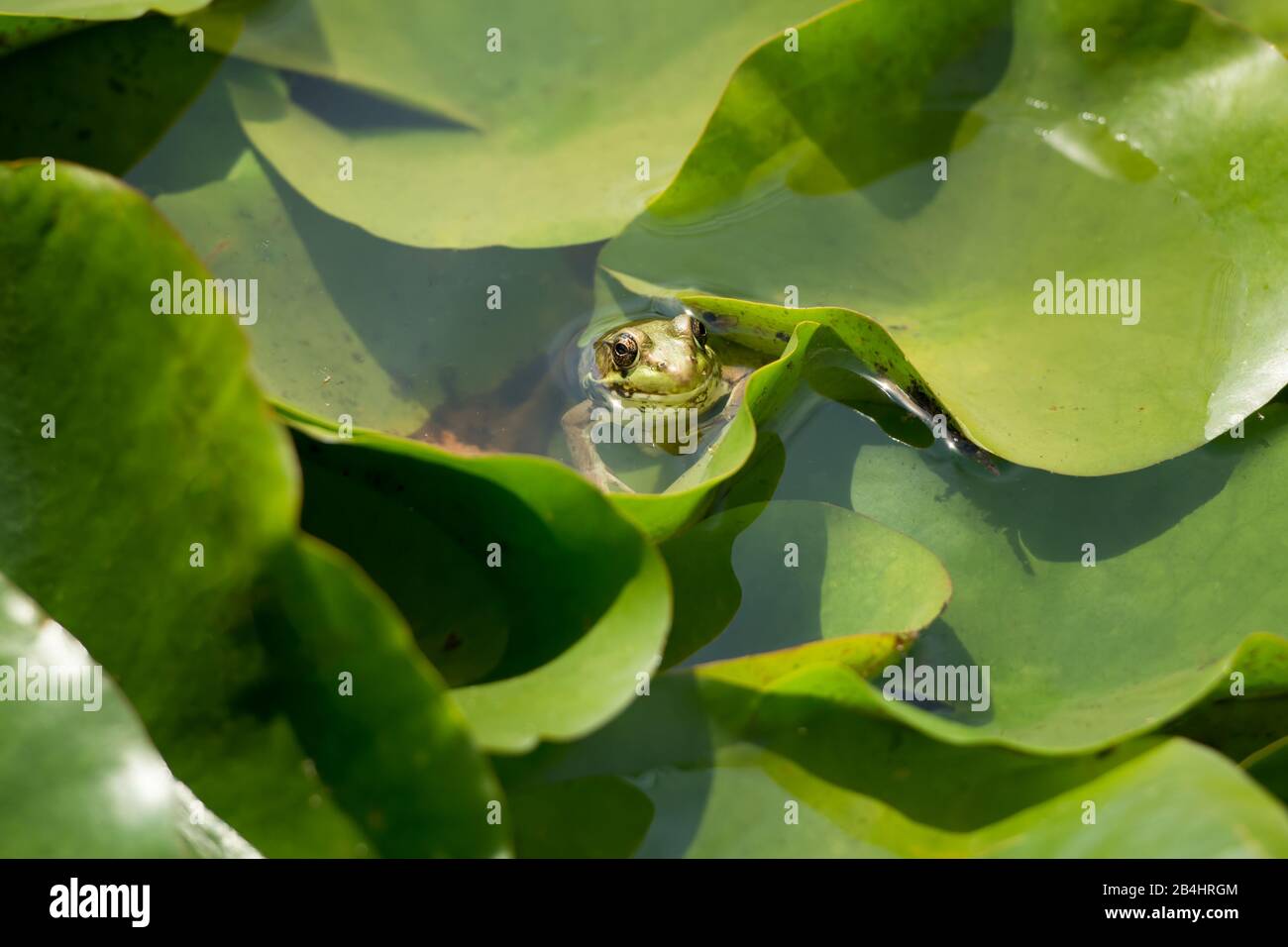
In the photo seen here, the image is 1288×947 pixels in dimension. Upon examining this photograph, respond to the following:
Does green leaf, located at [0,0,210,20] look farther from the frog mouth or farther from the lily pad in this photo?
the lily pad

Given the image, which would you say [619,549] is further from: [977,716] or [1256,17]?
[1256,17]

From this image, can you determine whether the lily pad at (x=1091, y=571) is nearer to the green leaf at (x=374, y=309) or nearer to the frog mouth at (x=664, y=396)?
the frog mouth at (x=664, y=396)

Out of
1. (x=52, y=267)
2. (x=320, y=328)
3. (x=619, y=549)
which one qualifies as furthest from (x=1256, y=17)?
(x=52, y=267)

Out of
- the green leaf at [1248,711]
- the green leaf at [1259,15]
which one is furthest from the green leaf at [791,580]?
the green leaf at [1259,15]

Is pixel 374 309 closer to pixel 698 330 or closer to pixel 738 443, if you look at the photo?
pixel 698 330

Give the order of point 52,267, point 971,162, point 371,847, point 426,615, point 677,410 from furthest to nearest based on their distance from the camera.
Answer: point 677,410 → point 971,162 → point 426,615 → point 52,267 → point 371,847

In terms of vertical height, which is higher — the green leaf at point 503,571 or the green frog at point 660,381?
the green frog at point 660,381

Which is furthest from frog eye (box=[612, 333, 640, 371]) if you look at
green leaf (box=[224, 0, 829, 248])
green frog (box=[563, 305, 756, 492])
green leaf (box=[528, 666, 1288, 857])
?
green leaf (box=[528, 666, 1288, 857])
